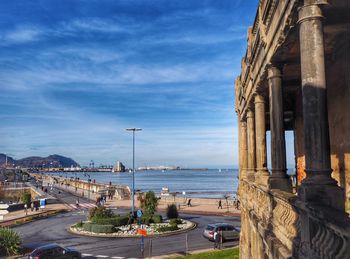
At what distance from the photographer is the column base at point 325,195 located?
6.26 meters

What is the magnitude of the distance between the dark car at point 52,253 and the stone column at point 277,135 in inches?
700

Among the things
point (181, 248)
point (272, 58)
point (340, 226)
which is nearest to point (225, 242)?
point (181, 248)

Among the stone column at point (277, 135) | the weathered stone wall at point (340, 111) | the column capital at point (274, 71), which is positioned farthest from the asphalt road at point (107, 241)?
the column capital at point (274, 71)

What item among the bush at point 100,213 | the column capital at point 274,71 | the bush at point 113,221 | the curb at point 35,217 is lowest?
the curb at point 35,217

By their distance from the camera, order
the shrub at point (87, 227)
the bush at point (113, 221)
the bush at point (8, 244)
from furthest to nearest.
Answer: the bush at point (113, 221)
the shrub at point (87, 227)
the bush at point (8, 244)

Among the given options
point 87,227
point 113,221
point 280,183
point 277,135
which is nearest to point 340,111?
point 277,135

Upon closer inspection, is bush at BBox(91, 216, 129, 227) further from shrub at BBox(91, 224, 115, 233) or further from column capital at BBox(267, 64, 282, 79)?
column capital at BBox(267, 64, 282, 79)

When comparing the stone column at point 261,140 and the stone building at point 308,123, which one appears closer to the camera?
the stone building at point 308,123

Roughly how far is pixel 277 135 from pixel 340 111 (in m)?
3.57

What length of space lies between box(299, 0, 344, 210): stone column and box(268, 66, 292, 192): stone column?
4.14m

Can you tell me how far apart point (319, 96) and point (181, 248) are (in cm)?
2435

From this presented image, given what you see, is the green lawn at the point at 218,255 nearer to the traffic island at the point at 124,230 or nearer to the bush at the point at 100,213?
the traffic island at the point at 124,230

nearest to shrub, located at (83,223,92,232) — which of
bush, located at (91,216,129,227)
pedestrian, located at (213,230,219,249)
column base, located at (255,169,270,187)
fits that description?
bush, located at (91,216,129,227)

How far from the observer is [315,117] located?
6.48m
